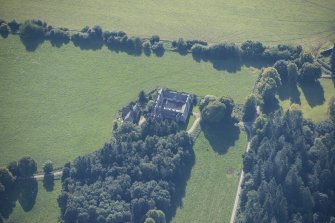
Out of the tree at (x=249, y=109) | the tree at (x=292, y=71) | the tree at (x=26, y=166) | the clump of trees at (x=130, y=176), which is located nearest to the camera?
the clump of trees at (x=130, y=176)

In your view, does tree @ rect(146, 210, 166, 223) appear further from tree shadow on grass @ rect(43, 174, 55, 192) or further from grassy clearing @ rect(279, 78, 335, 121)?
grassy clearing @ rect(279, 78, 335, 121)

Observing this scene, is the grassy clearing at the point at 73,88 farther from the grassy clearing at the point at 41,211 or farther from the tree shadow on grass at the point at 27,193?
the grassy clearing at the point at 41,211

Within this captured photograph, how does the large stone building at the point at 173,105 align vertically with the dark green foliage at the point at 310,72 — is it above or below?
below

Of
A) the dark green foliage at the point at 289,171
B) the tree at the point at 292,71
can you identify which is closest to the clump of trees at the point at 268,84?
the tree at the point at 292,71

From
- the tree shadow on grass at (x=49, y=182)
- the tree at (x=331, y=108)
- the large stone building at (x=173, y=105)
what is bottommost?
the tree shadow on grass at (x=49, y=182)

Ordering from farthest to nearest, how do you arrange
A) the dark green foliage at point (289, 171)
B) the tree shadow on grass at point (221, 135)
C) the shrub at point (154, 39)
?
1. the shrub at point (154, 39)
2. the tree shadow on grass at point (221, 135)
3. the dark green foliage at point (289, 171)

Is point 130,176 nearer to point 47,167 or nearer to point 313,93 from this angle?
point 47,167
